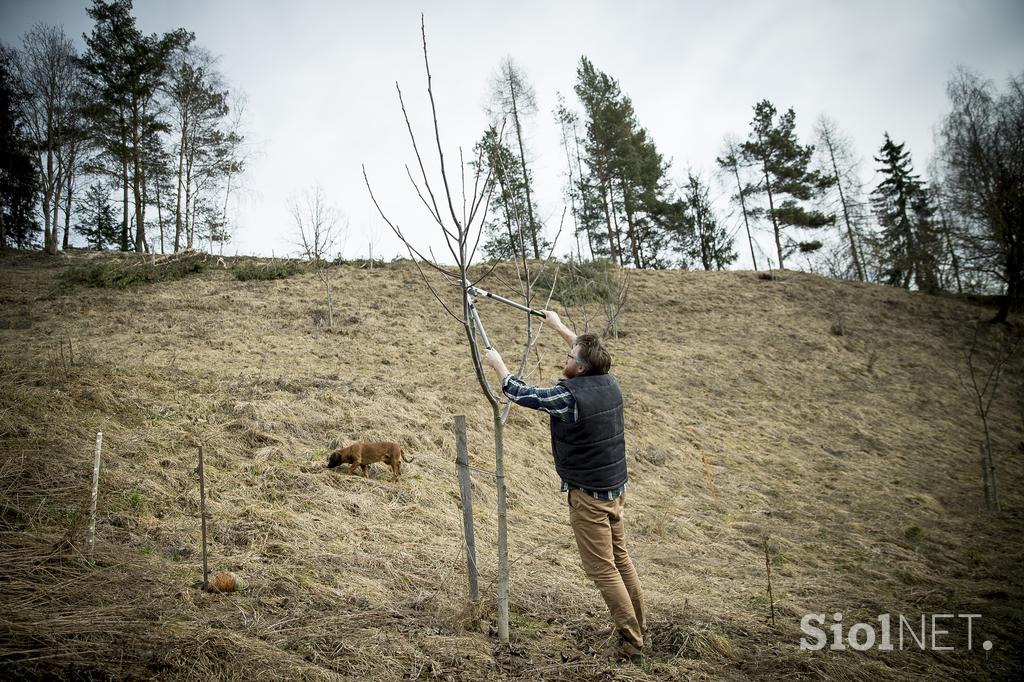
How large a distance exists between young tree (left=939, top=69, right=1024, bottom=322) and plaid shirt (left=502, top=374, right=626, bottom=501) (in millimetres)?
24073

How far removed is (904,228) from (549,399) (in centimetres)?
3013

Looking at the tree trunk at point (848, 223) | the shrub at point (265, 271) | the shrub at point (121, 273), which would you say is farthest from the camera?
the tree trunk at point (848, 223)

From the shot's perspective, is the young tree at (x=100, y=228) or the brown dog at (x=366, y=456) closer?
the brown dog at (x=366, y=456)

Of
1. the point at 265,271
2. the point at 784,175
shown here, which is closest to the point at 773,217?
the point at 784,175

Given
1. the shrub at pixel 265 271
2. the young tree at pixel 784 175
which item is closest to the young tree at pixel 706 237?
the young tree at pixel 784 175

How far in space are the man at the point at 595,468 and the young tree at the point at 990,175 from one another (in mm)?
23827

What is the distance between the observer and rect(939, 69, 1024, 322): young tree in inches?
727

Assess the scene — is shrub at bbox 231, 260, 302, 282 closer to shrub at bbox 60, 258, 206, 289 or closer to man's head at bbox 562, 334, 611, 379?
shrub at bbox 60, 258, 206, 289

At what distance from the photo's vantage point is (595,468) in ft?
9.78

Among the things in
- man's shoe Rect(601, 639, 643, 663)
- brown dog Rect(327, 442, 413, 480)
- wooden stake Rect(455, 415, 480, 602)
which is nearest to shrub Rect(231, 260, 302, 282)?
brown dog Rect(327, 442, 413, 480)

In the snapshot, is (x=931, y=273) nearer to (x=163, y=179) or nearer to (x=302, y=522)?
(x=302, y=522)

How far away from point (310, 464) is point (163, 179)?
1869cm

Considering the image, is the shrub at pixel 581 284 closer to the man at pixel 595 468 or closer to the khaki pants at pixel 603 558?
the man at pixel 595 468

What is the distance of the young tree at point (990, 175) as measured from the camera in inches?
727
